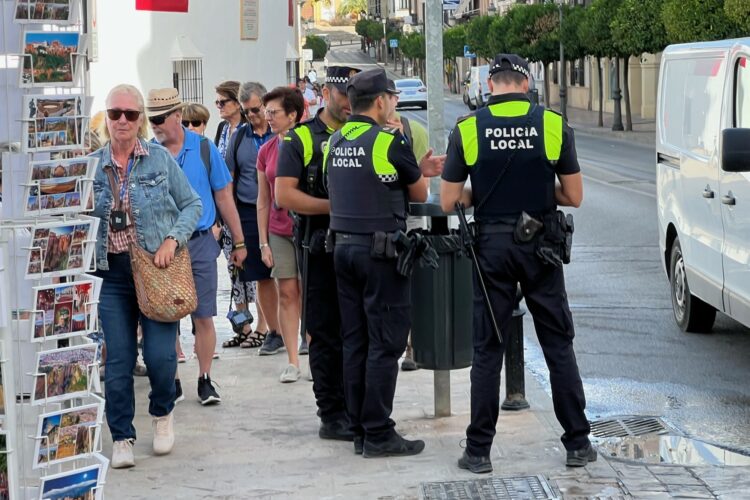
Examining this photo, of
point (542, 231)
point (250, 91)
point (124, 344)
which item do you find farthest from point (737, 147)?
point (250, 91)

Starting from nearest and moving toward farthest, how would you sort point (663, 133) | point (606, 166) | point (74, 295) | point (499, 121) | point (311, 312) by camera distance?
1. point (74, 295)
2. point (499, 121)
3. point (311, 312)
4. point (663, 133)
5. point (606, 166)

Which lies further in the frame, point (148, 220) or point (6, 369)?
point (148, 220)

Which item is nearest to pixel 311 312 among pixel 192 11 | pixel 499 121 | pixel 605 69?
pixel 499 121

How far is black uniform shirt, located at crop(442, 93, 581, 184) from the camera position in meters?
6.15

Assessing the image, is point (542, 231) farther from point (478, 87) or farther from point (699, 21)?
point (478, 87)

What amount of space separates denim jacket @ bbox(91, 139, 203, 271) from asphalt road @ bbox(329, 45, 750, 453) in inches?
109

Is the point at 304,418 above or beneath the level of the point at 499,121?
beneath

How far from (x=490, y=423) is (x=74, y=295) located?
89.4 inches

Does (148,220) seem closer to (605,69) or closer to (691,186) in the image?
(691,186)

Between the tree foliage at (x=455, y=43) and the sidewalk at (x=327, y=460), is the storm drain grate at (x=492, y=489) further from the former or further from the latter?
the tree foliage at (x=455, y=43)

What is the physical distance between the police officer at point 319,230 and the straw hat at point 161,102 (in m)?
0.86

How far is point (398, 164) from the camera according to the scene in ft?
21.0

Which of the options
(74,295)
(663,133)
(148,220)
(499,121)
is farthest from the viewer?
(663,133)

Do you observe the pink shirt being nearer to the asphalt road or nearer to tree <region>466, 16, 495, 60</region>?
the asphalt road
